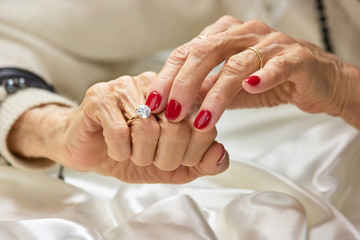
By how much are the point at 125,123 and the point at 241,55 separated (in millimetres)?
208

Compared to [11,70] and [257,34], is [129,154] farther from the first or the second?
[11,70]

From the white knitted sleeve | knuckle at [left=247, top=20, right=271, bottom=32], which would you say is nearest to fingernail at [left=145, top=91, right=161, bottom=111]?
knuckle at [left=247, top=20, right=271, bottom=32]

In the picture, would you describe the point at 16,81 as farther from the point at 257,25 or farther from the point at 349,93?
the point at 349,93

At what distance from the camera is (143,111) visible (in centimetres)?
67

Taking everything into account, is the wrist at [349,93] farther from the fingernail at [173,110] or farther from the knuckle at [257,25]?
the fingernail at [173,110]

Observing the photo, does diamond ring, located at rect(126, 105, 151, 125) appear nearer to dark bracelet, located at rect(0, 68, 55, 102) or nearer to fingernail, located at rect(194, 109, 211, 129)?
fingernail, located at rect(194, 109, 211, 129)

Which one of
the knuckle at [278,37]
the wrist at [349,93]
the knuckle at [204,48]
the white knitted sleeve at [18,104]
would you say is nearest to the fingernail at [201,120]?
the knuckle at [204,48]

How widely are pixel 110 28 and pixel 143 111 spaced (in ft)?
1.92

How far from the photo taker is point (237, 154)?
3.44 ft

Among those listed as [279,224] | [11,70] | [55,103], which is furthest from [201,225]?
[11,70]

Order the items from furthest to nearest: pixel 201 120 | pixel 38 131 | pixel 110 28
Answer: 1. pixel 110 28
2. pixel 38 131
3. pixel 201 120

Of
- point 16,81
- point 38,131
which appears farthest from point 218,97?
point 16,81

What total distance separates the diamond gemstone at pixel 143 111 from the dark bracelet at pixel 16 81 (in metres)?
0.44

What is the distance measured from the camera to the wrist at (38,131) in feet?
2.86
